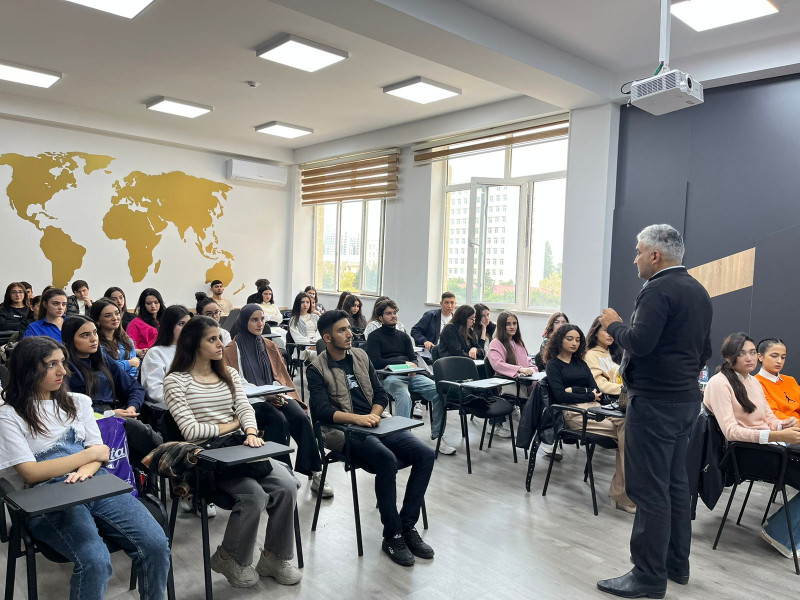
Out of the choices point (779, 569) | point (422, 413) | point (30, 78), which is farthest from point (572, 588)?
point (30, 78)

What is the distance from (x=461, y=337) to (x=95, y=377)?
3.33 meters

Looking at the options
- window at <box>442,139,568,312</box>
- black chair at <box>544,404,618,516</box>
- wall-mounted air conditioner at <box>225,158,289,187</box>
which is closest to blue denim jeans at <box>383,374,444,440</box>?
black chair at <box>544,404,618,516</box>

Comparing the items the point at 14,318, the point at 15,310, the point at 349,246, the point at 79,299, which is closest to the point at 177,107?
the point at 79,299

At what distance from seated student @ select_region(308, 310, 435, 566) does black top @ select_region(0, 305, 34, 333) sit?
4432 mm

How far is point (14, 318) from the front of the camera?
21.4 feet

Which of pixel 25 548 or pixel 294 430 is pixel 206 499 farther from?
pixel 294 430

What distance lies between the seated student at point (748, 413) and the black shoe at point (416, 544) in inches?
68.1

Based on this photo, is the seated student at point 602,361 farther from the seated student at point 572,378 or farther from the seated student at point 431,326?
the seated student at point 431,326

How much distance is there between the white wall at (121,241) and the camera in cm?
842

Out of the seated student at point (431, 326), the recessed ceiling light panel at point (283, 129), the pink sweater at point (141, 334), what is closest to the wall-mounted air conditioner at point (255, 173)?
the recessed ceiling light panel at point (283, 129)

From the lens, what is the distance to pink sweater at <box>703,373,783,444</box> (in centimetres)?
327

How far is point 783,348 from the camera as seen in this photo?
12.8 ft

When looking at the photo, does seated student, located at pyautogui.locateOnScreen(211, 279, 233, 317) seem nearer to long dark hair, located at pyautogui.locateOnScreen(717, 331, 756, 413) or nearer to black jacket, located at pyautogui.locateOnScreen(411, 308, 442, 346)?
black jacket, located at pyautogui.locateOnScreen(411, 308, 442, 346)

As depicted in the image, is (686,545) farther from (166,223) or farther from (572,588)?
(166,223)
